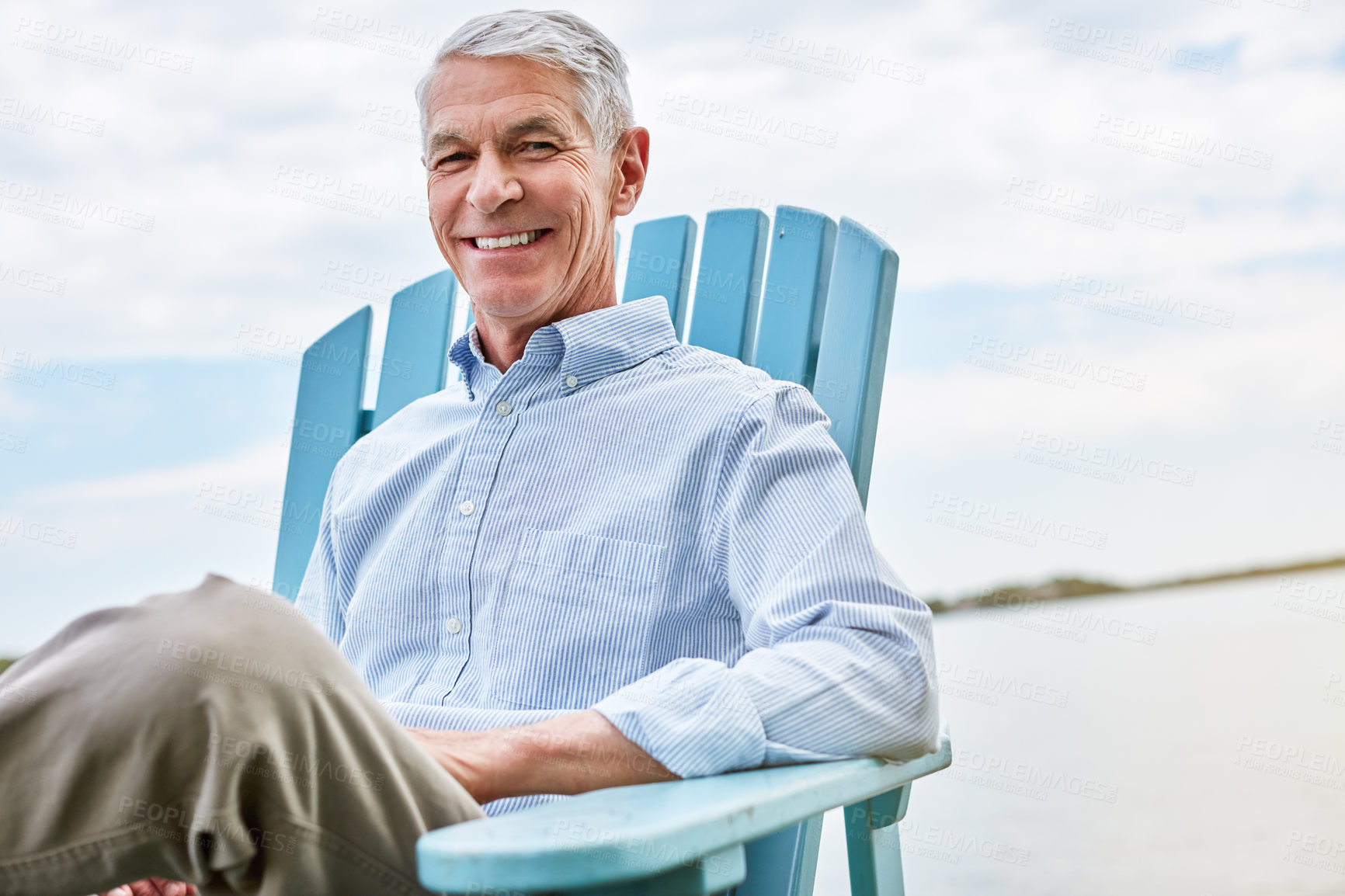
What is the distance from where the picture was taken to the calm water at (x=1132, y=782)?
255 cm

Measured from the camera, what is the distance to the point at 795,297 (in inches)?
61.2

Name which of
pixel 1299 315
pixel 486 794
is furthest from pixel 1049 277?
pixel 1299 315

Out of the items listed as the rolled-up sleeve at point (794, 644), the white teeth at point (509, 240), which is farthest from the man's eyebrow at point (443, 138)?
the rolled-up sleeve at point (794, 644)

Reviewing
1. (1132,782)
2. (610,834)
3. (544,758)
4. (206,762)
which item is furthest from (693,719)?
(1132,782)

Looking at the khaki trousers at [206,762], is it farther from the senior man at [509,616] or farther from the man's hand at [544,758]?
the man's hand at [544,758]

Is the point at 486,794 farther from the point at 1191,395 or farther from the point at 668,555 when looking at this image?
the point at 1191,395

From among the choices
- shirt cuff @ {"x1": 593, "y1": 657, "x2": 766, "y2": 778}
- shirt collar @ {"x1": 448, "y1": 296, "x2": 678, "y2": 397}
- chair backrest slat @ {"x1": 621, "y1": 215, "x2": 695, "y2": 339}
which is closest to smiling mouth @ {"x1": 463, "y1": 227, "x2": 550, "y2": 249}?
shirt collar @ {"x1": 448, "y1": 296, "x2": 678, "y2": 397}

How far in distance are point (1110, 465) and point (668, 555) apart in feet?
4.16

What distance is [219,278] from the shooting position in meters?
2.58

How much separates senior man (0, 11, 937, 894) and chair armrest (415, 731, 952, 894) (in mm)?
88

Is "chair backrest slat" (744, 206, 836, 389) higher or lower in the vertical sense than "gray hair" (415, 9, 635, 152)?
lower

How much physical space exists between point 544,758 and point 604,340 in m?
0.66

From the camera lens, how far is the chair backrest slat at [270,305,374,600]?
1804mm

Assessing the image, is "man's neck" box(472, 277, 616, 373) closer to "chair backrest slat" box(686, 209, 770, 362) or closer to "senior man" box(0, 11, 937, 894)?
"senior man" box(0, 11, 937, 894)
